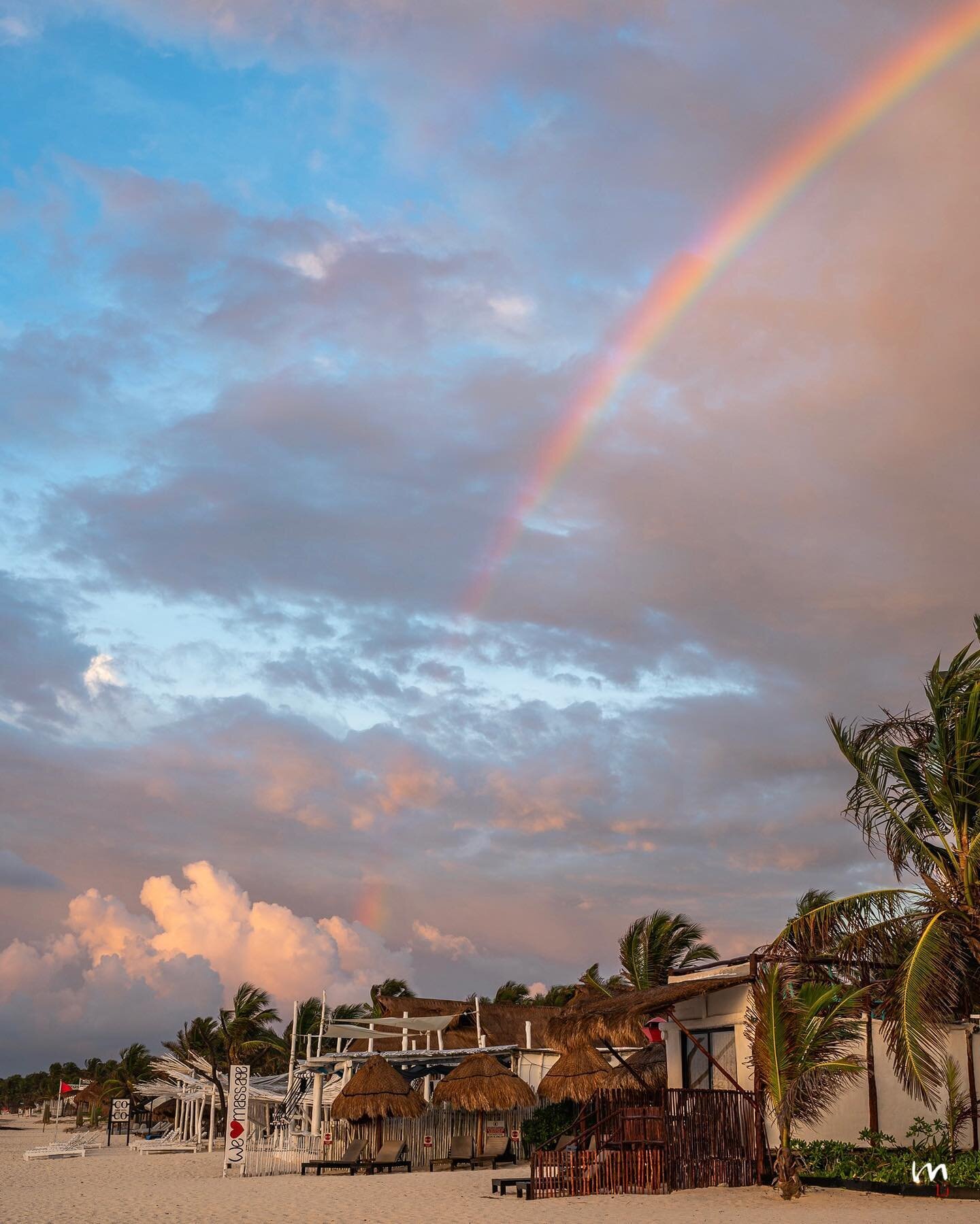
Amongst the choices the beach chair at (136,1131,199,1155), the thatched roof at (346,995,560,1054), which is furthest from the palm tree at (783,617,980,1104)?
the beach chair at (136,1131,199,1155)

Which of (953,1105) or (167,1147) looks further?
(167,1147)

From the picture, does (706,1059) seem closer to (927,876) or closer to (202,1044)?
(927,876)

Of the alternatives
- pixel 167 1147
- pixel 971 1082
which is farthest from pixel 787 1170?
pixel 167 1147

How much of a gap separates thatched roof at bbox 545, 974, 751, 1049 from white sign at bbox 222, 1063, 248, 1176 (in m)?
7.71

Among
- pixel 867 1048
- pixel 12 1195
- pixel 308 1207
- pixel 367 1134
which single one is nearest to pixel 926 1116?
pixel 867 1048

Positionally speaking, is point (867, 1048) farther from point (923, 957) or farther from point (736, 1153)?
point (923, 957)

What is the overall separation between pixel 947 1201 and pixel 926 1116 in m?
4.08

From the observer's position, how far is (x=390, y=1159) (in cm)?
2720

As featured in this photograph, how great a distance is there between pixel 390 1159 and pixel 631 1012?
11.2 meters

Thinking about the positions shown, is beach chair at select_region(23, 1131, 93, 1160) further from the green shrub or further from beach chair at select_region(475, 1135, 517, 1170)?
the green shrub

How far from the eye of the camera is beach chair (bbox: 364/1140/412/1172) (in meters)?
26.2

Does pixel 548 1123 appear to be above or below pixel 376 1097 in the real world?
below

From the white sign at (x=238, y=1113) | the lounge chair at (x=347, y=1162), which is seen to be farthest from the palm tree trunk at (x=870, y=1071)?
the white sign at (x=238, y=1113)

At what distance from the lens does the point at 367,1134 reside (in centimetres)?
2762
